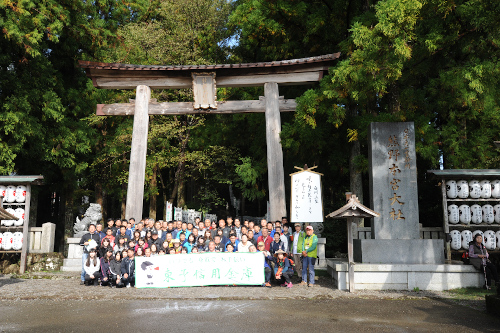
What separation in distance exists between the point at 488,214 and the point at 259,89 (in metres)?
9.82

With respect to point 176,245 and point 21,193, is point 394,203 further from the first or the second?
point 21,193

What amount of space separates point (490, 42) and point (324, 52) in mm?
7110

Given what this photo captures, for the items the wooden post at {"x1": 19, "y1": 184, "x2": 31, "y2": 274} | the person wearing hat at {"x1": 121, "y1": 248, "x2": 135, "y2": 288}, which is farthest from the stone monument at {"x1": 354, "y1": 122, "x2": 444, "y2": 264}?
the wooden post at {"x1": 19, "y1": 184, "x2": 31, "y2": 274}

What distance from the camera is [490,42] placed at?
10070 mm

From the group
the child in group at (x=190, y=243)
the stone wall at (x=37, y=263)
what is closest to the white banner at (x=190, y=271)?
the child in group at (x=190, y=243)

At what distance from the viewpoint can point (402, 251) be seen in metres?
9.89

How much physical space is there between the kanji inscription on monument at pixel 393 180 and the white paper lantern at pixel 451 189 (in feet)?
7.42

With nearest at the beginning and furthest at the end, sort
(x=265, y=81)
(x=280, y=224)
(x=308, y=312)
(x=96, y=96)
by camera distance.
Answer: (x=308, y=312) → (x=280, y=224) → (x=265, y=81) → (x=96, y=96)

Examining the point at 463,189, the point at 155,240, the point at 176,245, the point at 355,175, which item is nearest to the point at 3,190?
the point at 155,240

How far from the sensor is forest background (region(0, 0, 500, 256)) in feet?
33.3

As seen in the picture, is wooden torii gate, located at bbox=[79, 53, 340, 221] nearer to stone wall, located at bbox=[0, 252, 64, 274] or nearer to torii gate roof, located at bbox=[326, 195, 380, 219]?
stone wall, located at bbox=[0, 252, 64, 274]

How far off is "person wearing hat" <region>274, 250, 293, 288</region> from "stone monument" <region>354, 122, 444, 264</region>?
1.79 meters

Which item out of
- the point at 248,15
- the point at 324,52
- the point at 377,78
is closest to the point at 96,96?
the point at 248,15

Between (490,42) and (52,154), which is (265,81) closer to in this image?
(490,42)
